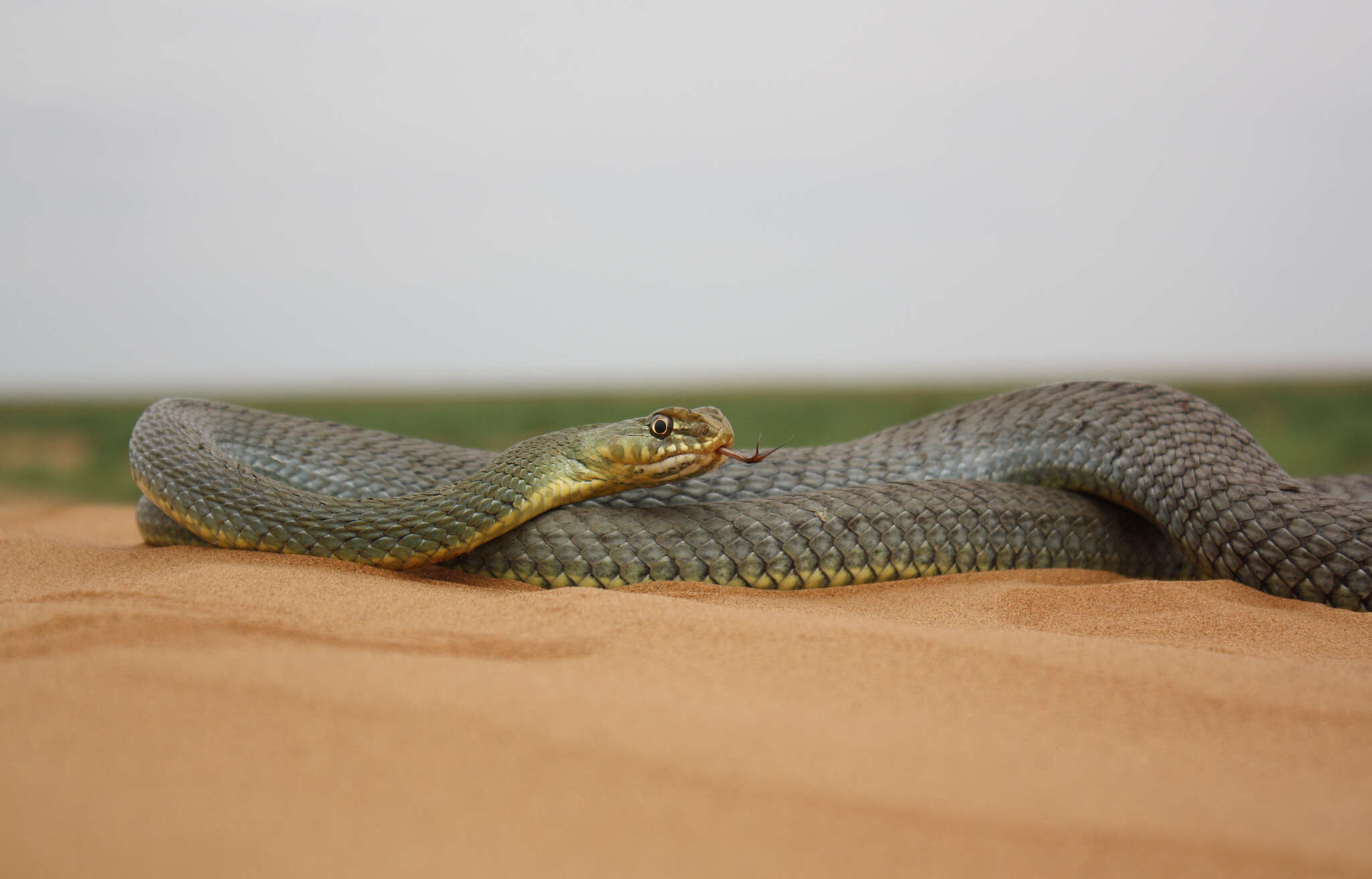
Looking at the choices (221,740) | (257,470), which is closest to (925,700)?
(221,740)

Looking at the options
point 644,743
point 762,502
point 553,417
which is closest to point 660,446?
point 762,502

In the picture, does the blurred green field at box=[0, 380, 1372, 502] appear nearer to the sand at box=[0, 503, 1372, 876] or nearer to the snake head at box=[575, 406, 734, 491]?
the snake head at box=[575, 406, 734, 491]

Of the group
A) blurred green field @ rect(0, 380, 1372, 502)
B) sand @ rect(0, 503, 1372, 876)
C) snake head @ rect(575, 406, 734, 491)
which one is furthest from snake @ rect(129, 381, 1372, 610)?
blurred green field @ rect(0, 380, 1372, 502)

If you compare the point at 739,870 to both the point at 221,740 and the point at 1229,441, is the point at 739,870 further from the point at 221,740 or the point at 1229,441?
the point at 1229,441

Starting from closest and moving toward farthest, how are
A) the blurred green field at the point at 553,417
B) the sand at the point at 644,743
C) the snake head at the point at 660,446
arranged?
the sand at the point at 644,743 → the snake head at the point at 660,446 → the blurred green field at the point at 553,417

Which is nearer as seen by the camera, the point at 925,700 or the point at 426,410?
the point at 925,700

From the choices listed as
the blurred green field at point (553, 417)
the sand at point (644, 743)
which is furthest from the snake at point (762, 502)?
the blurred green field at point (553, 417)

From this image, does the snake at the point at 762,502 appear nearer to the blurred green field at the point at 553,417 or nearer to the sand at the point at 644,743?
the sand at the point at 644,743

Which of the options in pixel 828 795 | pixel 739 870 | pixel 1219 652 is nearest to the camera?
pixel 739 870
